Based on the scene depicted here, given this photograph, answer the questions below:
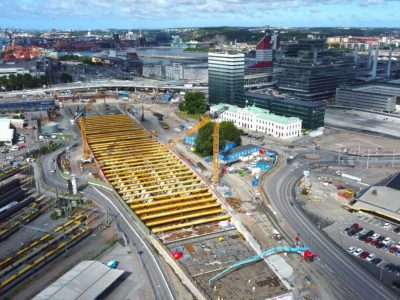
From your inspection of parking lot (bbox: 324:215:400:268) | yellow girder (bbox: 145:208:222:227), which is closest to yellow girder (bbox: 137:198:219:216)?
yellow girder (bbox: 145:208:222:227)

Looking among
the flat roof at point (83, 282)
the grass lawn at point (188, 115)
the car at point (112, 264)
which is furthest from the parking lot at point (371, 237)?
the grass lawn at point (188, 115)

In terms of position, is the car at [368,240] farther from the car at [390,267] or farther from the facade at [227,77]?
the facade at [227,77]

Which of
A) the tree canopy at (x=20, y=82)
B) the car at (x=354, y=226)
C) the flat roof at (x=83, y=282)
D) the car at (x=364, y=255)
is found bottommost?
the car at (x=364, y=255)

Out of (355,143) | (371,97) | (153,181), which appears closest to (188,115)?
(355,143)

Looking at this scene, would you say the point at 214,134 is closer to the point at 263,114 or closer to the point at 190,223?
the point at 190,223

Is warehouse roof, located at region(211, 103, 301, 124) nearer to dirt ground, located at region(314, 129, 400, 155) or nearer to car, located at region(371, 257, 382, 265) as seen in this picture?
dirt ground, located at region(314, 129, 400, 155)

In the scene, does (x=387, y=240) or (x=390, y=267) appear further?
(x=387, y=240)
